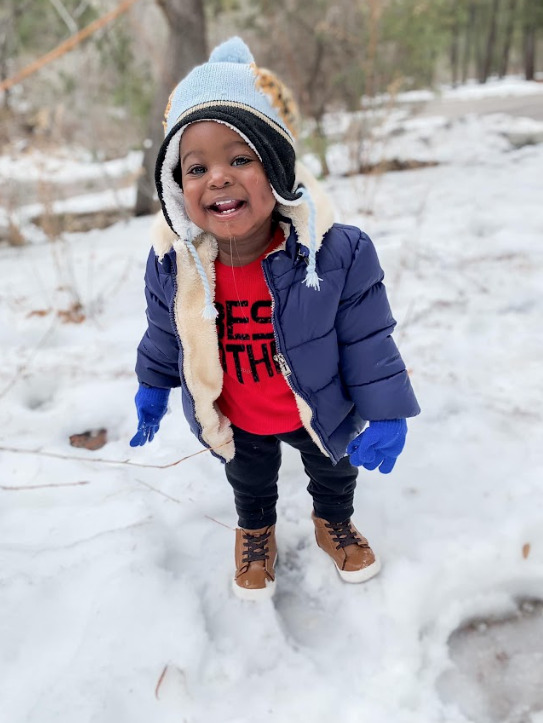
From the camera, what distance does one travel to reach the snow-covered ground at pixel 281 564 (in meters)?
1.16

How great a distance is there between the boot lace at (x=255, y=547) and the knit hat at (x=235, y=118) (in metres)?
0.69

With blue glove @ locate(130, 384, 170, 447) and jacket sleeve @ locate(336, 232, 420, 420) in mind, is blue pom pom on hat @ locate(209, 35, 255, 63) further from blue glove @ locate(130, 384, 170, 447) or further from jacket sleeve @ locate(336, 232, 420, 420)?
blue glove @ locate(130, 384, 170, 447)

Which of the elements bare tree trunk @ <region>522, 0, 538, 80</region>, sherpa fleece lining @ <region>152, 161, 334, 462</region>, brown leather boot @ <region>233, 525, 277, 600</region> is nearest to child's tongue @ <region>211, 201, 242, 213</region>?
sherpa fleece lining @ <region>152, 161, 334, 462</region>

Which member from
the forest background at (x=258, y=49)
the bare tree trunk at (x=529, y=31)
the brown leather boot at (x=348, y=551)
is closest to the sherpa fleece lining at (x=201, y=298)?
the brown leather boot at (x=348, y=551)

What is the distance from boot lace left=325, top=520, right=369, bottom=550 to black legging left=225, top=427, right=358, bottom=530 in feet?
0.07

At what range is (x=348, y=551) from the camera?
1.40 metres

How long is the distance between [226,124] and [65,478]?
1.30m

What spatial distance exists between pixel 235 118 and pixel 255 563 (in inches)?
42.3

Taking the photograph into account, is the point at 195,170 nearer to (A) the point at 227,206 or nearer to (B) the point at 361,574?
(A) the point at 227,206

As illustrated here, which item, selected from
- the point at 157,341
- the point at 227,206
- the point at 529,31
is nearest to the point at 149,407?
the point at 157,341

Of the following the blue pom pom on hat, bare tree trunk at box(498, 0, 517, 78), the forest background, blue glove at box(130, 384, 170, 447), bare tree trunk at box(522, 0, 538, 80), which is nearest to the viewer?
the blue pom pom on hat

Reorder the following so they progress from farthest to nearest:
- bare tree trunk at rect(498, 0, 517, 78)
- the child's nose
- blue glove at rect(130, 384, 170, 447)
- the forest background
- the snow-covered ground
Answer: bare tree trunk at rect(498, 0, 517, 78) → the forest background → blue glove at rect(130, 384, 170, 447) → the snow-covered ground → the child's nose

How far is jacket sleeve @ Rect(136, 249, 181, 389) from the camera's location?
1178 millimetres

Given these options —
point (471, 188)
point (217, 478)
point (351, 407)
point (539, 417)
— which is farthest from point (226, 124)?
point (471, 188)
